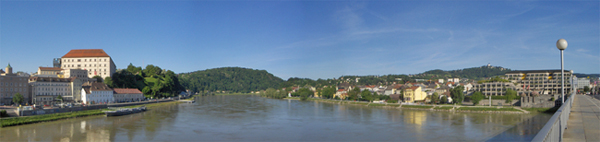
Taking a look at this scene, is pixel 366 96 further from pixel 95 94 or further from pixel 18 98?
pixel 18 98

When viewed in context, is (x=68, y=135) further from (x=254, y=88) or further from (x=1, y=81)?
(x=254, y=88)

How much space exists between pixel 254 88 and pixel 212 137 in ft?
309

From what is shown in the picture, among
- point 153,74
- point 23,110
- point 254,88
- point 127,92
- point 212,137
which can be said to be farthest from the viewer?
point 254,88

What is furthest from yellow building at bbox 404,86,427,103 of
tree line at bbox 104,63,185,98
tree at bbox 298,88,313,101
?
tree line at bbox 104,63,185,98

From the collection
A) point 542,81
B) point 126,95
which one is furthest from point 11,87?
point 542,81

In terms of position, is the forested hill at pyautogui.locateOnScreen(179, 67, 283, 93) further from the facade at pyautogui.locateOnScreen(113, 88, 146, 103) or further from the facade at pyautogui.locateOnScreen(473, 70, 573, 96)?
the facade at pyautogui.locateOnScreen(473, 70, 573, 96)

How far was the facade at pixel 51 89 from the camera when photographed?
88.9ft

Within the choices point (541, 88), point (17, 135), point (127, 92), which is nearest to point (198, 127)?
point (17, 135)

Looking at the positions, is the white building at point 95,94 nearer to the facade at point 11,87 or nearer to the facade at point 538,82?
the facade at point 11,87

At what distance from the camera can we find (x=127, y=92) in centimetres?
3703

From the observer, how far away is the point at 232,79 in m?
117

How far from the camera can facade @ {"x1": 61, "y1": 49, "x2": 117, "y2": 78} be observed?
42.0 m

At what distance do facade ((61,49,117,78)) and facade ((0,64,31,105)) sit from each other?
52.8 ft

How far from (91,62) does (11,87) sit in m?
18.8
